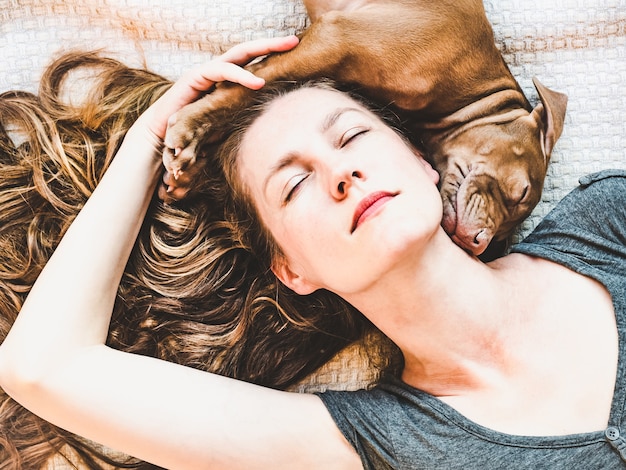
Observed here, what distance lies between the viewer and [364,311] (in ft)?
5.17

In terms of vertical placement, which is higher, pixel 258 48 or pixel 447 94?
pixel 258 48

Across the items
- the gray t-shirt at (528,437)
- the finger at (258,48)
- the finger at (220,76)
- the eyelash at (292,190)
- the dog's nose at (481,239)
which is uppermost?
the finger at (258,48)

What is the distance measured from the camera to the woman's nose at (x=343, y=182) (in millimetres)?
1379

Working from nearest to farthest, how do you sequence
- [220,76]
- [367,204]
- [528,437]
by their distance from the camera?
[367,204] < [528,437] < [220,76]

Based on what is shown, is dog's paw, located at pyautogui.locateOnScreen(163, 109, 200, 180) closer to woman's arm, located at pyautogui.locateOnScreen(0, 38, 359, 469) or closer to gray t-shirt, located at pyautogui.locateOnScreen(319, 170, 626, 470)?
woman's arm, located at pyautogui.locateOnScreen(0, 38, 359, 469)

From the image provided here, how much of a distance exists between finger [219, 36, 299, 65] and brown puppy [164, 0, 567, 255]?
0.02 meters

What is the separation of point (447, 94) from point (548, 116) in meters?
0.23

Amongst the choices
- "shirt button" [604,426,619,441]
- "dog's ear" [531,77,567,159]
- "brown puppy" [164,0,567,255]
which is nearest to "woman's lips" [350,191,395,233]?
"brown puppy" [164,0,567,255]

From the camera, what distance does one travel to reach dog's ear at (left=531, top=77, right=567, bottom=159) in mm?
1622

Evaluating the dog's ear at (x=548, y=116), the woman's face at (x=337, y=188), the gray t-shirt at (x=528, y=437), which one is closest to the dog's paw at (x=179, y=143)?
the woman's face at (x=337, y=188)

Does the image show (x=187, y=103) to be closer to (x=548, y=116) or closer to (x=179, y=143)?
(x=179, y=143)

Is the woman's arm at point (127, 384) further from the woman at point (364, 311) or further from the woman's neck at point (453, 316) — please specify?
the woman's neck at point (453, 316)

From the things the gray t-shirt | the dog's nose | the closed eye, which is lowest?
the gray t-shirt

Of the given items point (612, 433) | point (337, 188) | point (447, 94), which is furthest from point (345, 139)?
point (612, 433)
